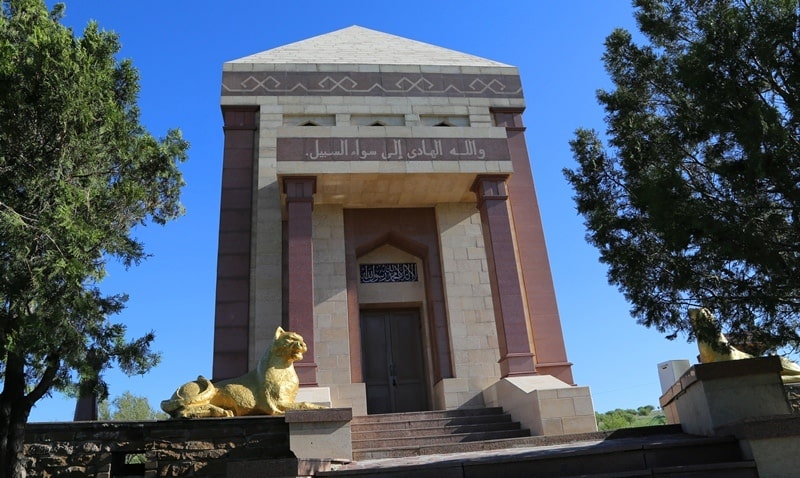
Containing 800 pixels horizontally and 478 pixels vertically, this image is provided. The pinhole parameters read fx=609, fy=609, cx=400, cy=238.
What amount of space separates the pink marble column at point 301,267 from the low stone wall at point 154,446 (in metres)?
2.70

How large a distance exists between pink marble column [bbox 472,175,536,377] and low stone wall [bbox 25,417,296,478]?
460 cm

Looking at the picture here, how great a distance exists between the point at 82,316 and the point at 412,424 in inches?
→ 204

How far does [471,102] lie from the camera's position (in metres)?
14.3

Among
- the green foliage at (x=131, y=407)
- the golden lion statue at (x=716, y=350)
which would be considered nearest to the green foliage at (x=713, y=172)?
the golden lion statue at (x=716, y=350)

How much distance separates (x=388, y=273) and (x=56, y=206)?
7.79 meters

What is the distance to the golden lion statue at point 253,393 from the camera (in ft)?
24.6

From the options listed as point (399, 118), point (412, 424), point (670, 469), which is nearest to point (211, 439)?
point (412, 424)

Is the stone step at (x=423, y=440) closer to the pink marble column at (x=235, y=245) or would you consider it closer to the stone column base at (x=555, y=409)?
the stone column base at (x=555, y=409)

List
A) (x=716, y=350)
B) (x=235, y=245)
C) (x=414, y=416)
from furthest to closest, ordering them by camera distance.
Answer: (x=235, y=245)
(x=414, y=416)
(x=716, y=350)

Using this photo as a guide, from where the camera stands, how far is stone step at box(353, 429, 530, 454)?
833 cm

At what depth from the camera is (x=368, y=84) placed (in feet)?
46.8

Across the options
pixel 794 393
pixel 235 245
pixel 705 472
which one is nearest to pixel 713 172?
pixel 705 472

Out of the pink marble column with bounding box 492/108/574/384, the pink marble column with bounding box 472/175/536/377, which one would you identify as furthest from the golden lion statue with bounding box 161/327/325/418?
the pink marble column with bounding box 492/108/574/384

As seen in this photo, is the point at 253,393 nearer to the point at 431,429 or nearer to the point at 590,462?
the point at 431,429
